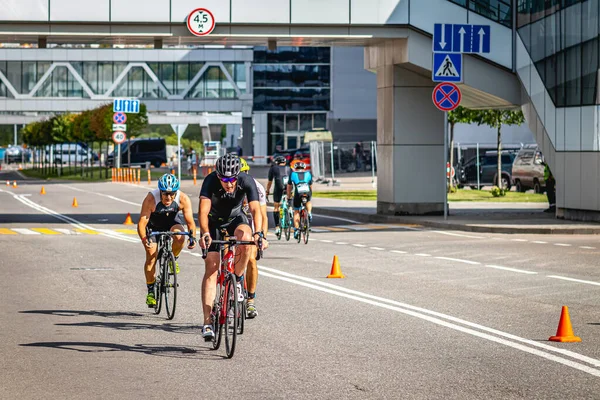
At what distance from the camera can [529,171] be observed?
4509 centimetres

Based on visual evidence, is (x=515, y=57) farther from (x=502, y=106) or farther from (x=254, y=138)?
(x=254, y=138)

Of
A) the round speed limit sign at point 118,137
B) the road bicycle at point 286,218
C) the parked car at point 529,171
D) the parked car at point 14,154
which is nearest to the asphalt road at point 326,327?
the road bicycle at point 286,218

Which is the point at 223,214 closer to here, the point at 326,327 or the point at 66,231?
the point at 326,327

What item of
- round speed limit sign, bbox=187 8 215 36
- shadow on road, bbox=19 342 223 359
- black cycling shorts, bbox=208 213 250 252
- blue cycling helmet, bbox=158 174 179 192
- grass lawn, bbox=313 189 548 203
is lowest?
shadow on road, bbox=19 342 223 359

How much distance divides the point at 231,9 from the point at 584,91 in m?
8.84

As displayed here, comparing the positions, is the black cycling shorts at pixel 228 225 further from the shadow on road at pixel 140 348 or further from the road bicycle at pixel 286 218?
the road bicycle at pixel 286 218

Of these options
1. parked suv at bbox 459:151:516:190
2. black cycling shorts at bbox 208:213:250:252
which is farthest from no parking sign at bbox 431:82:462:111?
parked suv at bbox 459:151:516:190

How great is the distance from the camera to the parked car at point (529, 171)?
43.9m

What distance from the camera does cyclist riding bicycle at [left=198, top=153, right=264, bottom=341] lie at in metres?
10.1

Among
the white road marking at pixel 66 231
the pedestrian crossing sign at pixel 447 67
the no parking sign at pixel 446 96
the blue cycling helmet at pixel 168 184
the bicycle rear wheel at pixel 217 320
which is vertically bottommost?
the white road marking at pixel 66 231

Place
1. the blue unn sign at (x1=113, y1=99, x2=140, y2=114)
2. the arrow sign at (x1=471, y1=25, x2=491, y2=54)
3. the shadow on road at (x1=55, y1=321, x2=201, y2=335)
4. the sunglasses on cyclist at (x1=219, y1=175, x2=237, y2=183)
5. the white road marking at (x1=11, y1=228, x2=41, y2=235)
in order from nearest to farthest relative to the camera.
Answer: the sunglasses on cyclist at (x1=219, y1=175, x2=237, y2=183), the shadow on road at (x1=55, y1=321, x2=201, y2=335), the white road marking at (x1=11, y1=228, x2=41, y2=235), the arrow sign at (x1=471, y1=25, x2=491, y2=54), the blue unn sign at (x1=113, y1=99, x2=140, y2=114)

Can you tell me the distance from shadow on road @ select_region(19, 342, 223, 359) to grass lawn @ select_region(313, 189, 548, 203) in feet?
97.9

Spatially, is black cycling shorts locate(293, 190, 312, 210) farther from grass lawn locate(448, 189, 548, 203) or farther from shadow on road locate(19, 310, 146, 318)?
grass lawn locate(448, 189, 548, 203)

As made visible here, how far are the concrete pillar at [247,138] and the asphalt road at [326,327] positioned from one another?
8185 cm
